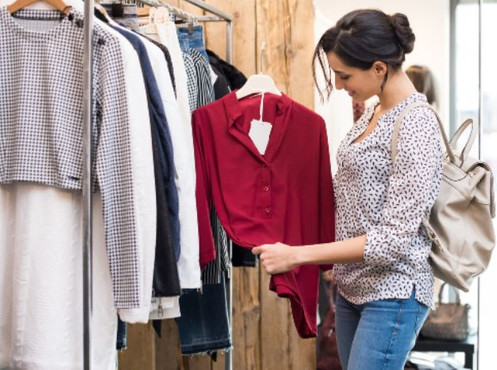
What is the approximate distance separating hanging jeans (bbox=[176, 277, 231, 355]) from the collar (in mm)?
663

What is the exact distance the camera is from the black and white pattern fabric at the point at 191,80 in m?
2.89

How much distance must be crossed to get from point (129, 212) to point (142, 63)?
430 millimetres

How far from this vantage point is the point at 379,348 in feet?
7.06

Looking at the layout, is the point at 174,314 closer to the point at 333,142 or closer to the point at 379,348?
the point at 379,348

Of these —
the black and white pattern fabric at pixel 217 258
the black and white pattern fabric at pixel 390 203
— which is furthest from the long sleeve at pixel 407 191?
the black and white pattern fabric at pixel 217 258

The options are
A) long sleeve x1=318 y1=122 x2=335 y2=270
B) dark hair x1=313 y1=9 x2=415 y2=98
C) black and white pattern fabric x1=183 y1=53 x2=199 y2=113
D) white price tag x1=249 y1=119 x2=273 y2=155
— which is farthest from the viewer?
black and white pattern fabric x1=183 y1=53 x2=199 y2=113

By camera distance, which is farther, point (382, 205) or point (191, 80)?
point (191, 80)

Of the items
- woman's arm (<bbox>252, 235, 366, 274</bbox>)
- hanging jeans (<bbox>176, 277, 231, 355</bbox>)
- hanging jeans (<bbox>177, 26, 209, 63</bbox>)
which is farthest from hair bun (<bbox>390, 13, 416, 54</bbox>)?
hanging jeans (<bbox>176, 277, 231, 355</bbox>)

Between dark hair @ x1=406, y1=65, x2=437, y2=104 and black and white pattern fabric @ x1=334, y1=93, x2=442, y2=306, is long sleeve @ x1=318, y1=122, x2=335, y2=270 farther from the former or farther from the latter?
dark hair @ x1=406, y1=65, x2=437, y2=104

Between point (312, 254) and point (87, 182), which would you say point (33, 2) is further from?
point (312, 254)

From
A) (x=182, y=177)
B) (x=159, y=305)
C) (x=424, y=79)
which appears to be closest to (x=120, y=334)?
(x=159, y=305)

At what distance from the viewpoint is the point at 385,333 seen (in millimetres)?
2152

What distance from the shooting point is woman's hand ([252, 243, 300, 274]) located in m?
2.24

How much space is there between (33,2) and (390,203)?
105 centimetres
